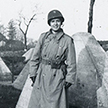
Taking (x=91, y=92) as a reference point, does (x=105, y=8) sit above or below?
above

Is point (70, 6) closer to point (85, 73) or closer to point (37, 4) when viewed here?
point (37, 4)

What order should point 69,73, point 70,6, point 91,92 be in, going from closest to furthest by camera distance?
point 69,73, point 91,92, point 70,6

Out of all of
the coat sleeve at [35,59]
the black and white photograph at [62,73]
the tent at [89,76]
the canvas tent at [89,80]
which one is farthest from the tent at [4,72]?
the coat sleeve at [35,59]

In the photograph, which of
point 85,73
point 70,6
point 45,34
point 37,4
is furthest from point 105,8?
point 45,34

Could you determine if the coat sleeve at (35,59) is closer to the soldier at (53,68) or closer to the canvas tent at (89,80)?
the soldier at (53,68)

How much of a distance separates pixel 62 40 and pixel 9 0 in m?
8.85

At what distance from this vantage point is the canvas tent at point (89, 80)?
487 centimetres

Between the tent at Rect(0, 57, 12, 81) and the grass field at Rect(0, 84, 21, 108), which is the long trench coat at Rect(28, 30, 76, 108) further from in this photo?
the tent at Rect(0, 57, 12, 81)

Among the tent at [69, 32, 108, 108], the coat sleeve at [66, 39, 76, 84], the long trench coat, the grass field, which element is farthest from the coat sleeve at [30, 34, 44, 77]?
the grass field

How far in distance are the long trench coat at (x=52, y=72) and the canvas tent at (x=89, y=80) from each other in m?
1.24

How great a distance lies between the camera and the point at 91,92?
507 cm

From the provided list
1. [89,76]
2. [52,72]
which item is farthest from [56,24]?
[89,76]

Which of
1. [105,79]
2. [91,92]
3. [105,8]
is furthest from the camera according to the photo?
[105,8]

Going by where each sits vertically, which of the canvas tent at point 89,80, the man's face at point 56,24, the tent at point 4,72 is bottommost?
the tent at point 4,72
